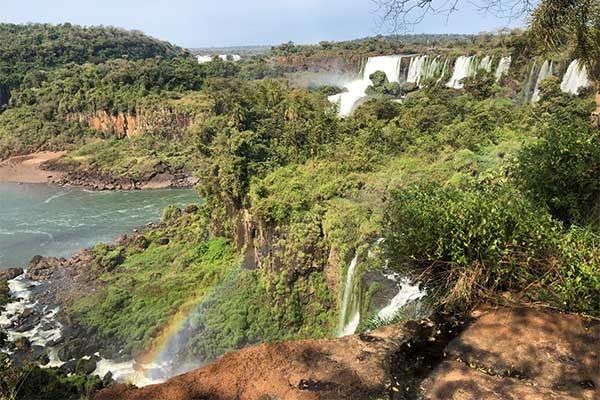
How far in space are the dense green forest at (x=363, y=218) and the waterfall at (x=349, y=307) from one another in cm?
41

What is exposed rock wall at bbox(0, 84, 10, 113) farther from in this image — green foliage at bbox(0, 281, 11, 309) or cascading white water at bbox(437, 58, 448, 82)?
cascading white water at bbox(437, 58, 448, 82)

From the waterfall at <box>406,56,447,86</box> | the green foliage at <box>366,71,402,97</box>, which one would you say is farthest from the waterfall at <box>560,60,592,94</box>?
the green foliage at <box>366,71,402,97</box>

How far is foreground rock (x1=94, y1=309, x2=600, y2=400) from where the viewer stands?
3.18 metres

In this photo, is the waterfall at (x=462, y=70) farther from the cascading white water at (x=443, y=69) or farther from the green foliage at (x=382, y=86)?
the green foliage at (x=382, y=86)

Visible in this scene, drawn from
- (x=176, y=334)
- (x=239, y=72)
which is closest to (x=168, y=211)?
(x=176, y=334)

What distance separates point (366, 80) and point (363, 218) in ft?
108

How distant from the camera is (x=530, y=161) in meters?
5.98

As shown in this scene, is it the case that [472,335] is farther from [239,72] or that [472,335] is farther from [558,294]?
[239,72]

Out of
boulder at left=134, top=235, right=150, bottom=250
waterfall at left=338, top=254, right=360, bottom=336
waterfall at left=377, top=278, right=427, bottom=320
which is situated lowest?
boulder at left=134, top=235, right=150, bottom=250

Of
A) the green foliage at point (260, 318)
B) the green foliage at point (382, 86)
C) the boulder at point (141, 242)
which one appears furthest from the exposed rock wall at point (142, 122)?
the green foliage at point (260, 318)

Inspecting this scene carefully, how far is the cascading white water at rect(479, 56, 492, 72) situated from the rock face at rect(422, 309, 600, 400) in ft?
94.9

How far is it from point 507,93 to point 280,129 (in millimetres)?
11893

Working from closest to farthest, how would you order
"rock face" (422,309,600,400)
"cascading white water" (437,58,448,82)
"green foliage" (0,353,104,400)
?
1. "rock face" (422,309,600,400)
2. "green foliage" (0,353,104,400)
3. "cascading white water" (437,58,448,82)

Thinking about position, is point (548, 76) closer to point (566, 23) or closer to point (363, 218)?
point (363, 218)
